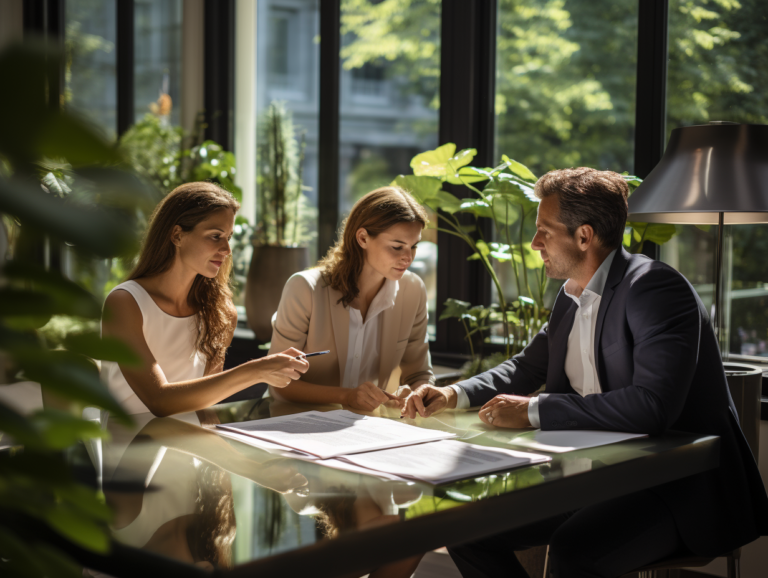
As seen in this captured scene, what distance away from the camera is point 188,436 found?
1458 mm

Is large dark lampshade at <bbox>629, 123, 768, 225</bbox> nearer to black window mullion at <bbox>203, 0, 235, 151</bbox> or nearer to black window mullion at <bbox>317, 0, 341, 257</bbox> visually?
black window mullion at <bbox>317, 0, 341, 257</bbox>

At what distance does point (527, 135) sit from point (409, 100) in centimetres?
76

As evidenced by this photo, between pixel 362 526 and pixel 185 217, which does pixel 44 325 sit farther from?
pixel 185 217

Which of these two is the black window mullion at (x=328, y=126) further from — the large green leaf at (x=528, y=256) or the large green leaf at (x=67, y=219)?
the large green leaf at (x=67, y=219)

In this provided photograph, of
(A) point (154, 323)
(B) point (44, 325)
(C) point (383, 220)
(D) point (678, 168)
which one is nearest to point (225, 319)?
(A) point (154, 323)

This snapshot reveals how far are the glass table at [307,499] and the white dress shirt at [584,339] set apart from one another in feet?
1.06

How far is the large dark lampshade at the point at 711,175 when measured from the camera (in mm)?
2033

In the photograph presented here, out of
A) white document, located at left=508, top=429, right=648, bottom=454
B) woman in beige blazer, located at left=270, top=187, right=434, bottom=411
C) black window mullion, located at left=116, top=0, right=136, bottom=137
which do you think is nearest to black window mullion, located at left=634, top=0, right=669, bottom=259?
woman in beige blazer, located at left=270, top=187, right=434, bottom=411

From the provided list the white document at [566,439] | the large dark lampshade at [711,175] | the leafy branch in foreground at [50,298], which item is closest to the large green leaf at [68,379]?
the leafy branch in foreground at [50,298]

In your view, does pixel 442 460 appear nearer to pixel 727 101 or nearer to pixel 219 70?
pixel 727 101

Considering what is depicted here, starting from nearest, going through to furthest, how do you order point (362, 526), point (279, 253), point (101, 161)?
1. point (101, 161)
2. point (362, 526)
3. point (279, 253)

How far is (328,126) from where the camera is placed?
13.2ft

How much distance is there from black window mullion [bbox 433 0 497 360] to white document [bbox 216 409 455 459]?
1.92 m

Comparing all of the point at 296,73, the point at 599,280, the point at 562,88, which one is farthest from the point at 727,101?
the point at 296,73
